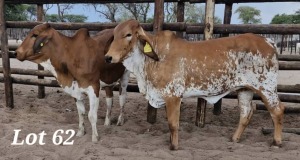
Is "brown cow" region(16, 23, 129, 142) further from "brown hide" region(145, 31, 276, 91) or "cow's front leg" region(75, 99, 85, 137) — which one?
"brown hide" region(145, 31, 276, 91)

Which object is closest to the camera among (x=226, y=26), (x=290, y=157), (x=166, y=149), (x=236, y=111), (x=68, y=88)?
(x=290, y=157)

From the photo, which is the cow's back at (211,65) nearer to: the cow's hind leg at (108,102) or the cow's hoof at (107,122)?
the cow's hind leg at (108,102)

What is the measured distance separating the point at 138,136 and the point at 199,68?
1264 millimetres

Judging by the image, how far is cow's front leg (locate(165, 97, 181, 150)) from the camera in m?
4.18

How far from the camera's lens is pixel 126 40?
4.09 m

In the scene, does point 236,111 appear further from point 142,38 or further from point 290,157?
point 142,38

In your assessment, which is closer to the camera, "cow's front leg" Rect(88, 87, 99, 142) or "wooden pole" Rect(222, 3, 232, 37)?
"cow's front leg" Rect(88, 87, 99, 142)

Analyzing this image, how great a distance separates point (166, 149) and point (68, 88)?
1425mm

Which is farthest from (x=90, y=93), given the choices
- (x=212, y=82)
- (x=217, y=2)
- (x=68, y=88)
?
(x=217, y=2)

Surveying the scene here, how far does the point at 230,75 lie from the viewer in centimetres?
427

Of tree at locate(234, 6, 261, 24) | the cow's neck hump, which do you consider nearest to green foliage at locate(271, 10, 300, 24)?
tree at locate(234, 6, 261, 24)

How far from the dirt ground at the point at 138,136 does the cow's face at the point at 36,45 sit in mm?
1060

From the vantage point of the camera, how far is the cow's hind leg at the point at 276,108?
4258 mm

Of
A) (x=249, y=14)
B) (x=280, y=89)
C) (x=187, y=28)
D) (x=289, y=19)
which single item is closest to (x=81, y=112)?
(x=187, y=28)
